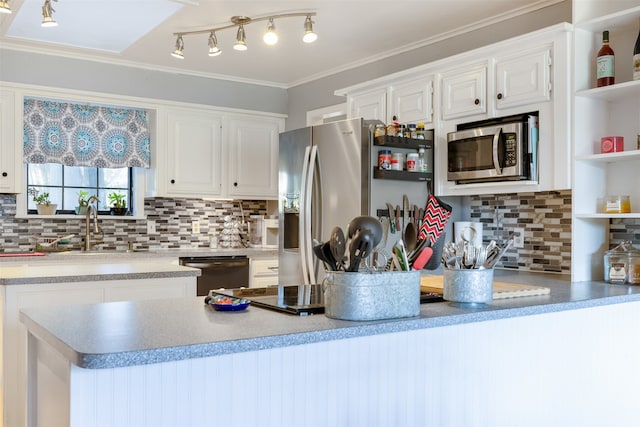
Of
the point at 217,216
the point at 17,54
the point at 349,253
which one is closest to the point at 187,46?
the point at 17,54

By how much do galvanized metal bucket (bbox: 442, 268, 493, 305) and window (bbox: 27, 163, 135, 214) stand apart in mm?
3927

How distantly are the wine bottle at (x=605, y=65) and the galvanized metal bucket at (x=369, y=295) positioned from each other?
1.73m

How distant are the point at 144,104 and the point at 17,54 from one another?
981mm

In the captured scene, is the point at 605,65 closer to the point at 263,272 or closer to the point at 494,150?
the point at 494,150

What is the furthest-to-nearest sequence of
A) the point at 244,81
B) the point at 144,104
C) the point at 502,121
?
1. the point at 244,81
2. the point at 144,104
3. the point at 502,121

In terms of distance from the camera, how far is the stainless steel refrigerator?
3584 millimetres

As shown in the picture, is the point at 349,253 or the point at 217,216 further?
the point at 217,216

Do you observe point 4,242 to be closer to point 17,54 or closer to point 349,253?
point 17,54

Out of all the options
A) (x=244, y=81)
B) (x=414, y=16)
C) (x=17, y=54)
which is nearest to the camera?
(x=414, y=16)

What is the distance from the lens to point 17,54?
4496 millimetres

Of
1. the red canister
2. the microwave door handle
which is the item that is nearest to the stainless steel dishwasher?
the red canister

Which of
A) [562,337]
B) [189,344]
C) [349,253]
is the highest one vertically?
[349,253]

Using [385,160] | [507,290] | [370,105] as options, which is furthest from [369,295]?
[370,105]

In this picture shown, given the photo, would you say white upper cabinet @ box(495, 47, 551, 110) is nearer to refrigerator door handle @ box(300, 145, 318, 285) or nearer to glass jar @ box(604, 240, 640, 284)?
glass jar @ box(604, 240, 640, 284)
